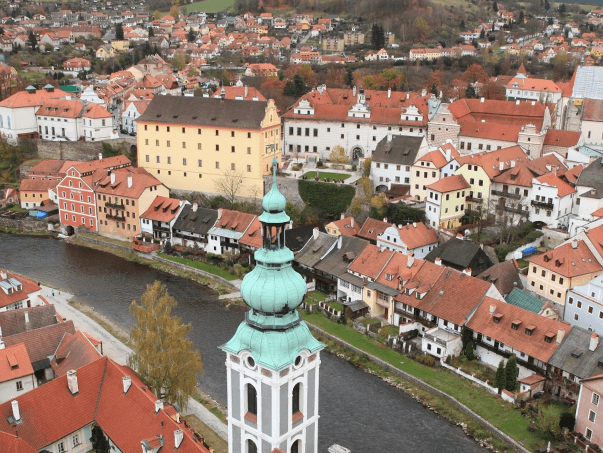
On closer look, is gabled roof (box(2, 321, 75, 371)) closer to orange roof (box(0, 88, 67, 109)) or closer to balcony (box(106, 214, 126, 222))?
balcony (box(106, 214, 126, 222))

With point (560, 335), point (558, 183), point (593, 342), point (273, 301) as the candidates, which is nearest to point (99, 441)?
point (273, 301)

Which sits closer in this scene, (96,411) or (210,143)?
(96,411)

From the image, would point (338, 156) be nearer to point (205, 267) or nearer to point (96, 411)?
point (205, 267)

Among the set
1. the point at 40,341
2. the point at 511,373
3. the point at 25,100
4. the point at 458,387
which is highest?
the point at 25,100

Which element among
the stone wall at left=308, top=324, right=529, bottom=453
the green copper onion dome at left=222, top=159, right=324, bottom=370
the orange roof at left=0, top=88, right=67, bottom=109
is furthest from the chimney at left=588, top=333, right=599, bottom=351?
the orange roof at left=0, top=88, right=67, bottom=109

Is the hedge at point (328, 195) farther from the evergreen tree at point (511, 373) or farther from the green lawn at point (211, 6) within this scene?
the green lawn at point (211, 6)

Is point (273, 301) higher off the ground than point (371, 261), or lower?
higher

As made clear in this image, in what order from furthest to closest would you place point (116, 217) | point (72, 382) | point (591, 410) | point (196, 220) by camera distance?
1. point (116, 217)
2. point (196, 220)
3. point (591, 410)
4. point (72, 382)
